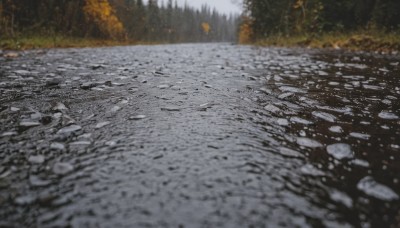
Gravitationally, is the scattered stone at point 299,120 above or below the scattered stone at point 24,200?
above

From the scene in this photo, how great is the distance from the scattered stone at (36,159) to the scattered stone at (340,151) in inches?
65.2

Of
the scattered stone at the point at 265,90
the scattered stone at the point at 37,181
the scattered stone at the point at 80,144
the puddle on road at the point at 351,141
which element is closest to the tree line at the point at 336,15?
the puddle on road at the point at 351,141

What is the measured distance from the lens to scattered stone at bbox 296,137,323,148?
1.88 m

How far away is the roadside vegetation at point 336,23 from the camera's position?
12.5 m

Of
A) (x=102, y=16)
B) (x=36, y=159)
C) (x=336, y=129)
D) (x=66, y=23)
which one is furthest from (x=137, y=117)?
(x=102, y=16)

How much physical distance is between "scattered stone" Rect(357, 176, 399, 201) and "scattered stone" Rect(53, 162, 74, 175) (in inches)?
56.6

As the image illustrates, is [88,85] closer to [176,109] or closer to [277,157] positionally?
[176,109]

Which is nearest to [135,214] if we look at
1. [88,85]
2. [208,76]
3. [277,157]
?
[277,157]

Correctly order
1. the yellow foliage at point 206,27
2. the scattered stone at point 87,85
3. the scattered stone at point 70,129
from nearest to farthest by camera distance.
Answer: the scattered stone at point 70,129 → the scattered stone at point 87,85 → the yellow foliage at point 206,27

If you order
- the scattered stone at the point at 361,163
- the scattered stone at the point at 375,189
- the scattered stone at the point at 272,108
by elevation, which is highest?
the scattered stone at the point at 272,108

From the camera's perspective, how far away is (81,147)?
1791 mm

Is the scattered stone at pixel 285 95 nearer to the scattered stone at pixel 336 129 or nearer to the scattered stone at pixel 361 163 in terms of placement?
the scattered stone at pixel 336 129

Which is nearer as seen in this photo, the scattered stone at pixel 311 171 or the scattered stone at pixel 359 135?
the scattered stone at pixel 311 171

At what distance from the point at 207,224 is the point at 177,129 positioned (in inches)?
42.2
